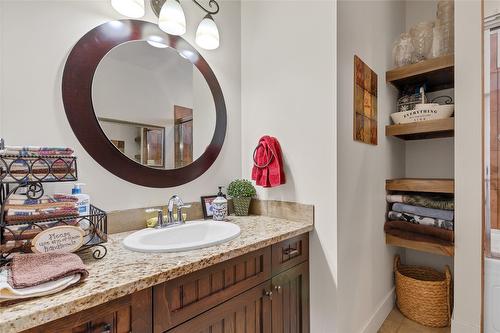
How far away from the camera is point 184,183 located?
1.53 meters

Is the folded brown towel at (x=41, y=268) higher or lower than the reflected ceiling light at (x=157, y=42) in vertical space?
lower

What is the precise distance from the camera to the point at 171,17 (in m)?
1.35

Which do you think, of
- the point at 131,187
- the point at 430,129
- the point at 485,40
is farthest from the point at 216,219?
the point at 485,40

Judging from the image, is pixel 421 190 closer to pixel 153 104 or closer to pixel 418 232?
pixel 418 232

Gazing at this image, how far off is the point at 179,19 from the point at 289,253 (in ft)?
4.69

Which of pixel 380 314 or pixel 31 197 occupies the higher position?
pixel 31 197

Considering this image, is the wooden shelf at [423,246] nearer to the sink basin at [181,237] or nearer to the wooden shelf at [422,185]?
the wooden shelf at [422,185]

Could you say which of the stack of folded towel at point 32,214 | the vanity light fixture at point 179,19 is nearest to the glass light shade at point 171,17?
the vanity light fixture at point 179,19

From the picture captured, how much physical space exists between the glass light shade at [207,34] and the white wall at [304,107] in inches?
13.8

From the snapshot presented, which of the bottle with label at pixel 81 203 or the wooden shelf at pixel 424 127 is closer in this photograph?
the bottle with label at pixel 81 203

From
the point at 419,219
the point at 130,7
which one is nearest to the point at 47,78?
the point at 130,7

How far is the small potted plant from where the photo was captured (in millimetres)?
1687

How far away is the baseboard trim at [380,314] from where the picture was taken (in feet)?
5.51

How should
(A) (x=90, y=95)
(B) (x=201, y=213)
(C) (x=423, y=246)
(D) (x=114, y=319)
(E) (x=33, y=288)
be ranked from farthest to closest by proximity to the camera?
1. (C) (x=423, y=246)
2. (B) (x=201, y=213)
3. (A) (x=90, y=95)
4. (D) (x=114, y=319)
5. (E) (x=33, y=288)
